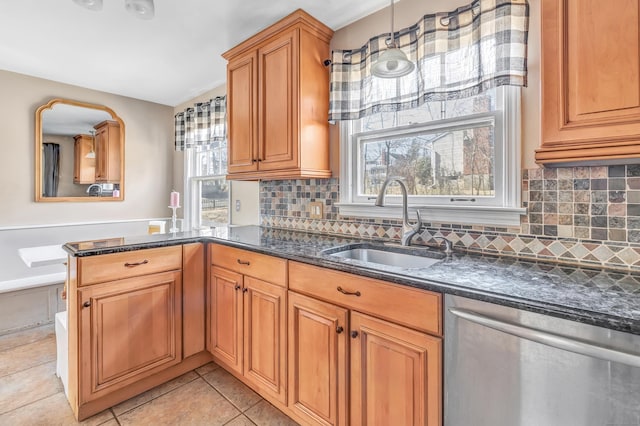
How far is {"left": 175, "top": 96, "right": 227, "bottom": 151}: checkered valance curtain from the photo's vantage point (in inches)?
122

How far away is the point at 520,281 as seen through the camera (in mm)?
1096

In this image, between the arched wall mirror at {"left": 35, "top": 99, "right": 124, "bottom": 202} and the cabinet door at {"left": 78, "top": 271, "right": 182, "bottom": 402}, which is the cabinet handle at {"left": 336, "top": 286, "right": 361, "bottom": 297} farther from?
the arched wall mirror at {"left": 35, "top": 99, "right": 124, "bottom": 202}

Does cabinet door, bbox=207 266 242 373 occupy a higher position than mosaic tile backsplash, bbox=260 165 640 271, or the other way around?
mosaic tile backsplash, bbox=260 165 640 271

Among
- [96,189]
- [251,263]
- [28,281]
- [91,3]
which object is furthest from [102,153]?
[251,263]

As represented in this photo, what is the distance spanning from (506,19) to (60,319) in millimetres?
2947

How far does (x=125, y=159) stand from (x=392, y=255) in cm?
332

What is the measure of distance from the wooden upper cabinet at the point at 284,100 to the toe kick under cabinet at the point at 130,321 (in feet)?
2.61

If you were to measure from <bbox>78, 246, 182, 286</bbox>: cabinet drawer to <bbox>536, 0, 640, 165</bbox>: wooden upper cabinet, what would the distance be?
1.97m

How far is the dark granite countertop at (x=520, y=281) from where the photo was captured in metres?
0.84

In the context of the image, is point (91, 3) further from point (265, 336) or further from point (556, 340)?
point (556, 340)

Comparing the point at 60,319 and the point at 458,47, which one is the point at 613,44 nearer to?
the point at 458,47

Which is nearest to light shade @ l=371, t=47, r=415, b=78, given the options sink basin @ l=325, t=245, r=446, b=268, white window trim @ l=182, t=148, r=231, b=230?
sink basin @ l=325, t=245, r=446, b=268

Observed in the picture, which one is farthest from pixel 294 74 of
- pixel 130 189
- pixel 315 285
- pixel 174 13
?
pixel 130 189

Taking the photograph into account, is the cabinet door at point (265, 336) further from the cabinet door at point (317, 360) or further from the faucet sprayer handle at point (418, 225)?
the faucet sprayer handle at point (418, 225)
